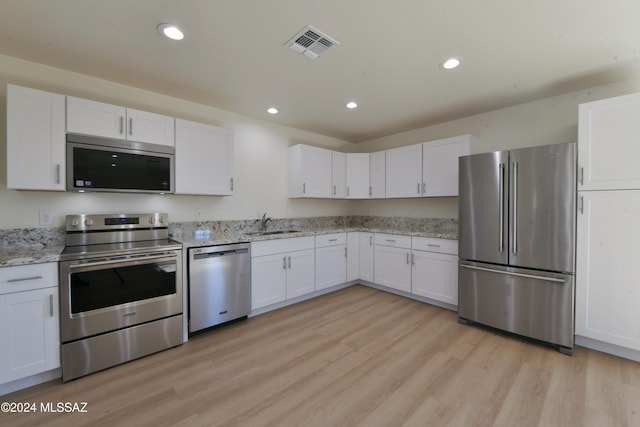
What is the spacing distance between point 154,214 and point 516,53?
3.68m

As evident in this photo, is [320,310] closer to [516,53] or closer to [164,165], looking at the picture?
[164,165]

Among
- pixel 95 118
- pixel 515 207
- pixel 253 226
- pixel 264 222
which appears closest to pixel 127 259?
pixel 95 118

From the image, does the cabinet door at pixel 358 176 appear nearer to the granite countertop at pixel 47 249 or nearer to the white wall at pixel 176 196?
the white wall at pixel 176 196

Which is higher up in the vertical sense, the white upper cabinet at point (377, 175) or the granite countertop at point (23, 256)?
the white upper cabinet at point (377, 175)

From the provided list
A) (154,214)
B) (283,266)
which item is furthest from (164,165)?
(283,266)

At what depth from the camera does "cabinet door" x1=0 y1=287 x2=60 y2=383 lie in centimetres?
175

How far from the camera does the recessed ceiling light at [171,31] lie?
5.90 ft

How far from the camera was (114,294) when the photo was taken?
2.15m

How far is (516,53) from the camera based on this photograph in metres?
2.10

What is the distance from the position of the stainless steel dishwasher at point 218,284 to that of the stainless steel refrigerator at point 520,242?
8.10 feet

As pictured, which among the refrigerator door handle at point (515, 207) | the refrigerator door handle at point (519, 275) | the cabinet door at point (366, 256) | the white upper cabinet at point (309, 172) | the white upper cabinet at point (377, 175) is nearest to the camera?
the refrigerator door handle at point (519, 275)

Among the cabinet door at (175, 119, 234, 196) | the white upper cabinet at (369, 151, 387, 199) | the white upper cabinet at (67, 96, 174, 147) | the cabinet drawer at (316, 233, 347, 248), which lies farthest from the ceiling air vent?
the white upper cabinet at (369, 151, 387, 199)

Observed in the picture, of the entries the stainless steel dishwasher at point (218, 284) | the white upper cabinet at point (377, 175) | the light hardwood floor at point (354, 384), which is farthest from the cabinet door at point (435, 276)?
the stainless steel dishwasher at point (218, 284)

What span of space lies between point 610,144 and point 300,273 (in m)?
3.34
